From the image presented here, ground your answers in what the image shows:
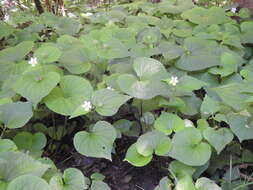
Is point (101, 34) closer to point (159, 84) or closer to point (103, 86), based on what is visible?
point (103, 86)

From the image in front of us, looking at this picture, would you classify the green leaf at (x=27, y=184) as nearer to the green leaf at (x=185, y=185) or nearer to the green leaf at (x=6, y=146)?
the green leaf at (x=6, y=146)

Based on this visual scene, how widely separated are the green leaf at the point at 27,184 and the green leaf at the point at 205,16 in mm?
2124

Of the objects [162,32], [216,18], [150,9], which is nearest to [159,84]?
[162,32]

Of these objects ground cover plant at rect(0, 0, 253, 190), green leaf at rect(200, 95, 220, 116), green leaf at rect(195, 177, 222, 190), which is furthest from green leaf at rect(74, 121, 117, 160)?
green leaf at rect(200, 95, 220, 116)

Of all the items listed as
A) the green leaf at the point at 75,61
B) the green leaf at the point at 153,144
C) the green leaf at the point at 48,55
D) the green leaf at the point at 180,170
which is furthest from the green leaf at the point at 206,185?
the green leaf at the point at 48,55

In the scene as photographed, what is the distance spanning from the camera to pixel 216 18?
278cm

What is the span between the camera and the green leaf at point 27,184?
1.11 m

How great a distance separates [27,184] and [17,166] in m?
0.19

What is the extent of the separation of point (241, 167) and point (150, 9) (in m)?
2.07

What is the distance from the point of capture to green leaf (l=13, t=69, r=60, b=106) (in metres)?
1.65

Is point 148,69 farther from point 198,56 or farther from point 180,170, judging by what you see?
point 180,170

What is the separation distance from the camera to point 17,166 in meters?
1.29

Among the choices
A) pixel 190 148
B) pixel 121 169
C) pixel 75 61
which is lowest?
pixel 121 169

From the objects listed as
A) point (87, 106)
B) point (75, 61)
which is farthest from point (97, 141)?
point (75, 61)
